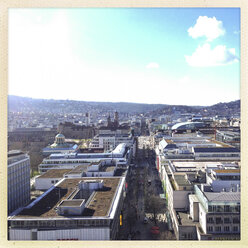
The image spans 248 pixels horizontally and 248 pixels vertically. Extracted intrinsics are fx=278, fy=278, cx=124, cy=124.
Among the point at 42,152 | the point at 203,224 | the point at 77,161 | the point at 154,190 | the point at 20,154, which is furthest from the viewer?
the point at 42,152

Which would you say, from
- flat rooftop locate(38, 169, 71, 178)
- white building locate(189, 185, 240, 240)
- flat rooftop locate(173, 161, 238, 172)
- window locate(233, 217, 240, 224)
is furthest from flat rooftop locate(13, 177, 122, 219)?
window locate(233, 217, 240, 224)

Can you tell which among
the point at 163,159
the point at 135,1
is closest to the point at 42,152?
the point at 163,159

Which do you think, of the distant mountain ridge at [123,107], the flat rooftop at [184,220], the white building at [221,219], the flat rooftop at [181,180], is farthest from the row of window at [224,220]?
the distant mountain ridge at [123,107]

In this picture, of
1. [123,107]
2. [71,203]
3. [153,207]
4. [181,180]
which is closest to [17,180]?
[71,203]

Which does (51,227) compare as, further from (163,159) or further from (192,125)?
(192,125)

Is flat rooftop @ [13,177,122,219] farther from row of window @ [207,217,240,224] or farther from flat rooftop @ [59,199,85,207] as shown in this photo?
row of window @ [207,217,240,224]

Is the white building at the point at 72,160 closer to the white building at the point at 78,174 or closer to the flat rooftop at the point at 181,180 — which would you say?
the white building at the point at 78,174
